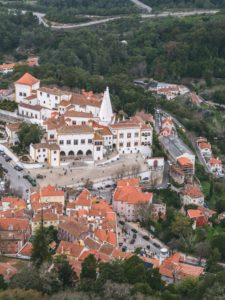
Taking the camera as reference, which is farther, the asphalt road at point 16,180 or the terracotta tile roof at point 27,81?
the terracotta tile roof at point 27,81

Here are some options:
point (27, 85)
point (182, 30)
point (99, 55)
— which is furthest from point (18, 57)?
point (27, 85)

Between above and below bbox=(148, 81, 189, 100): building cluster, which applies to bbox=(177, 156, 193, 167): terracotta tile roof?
above

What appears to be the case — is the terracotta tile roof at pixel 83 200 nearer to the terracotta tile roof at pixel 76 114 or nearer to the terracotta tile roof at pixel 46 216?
the terracotta tile roof at pixel 46 216

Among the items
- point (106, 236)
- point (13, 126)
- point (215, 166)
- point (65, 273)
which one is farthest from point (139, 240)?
point (215, 166)

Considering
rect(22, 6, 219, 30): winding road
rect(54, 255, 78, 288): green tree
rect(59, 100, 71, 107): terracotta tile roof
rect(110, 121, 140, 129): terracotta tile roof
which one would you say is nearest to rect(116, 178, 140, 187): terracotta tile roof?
rect(110, 121, 140, 129): terracotta tile roof

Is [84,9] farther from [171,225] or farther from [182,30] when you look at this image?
[171,225]

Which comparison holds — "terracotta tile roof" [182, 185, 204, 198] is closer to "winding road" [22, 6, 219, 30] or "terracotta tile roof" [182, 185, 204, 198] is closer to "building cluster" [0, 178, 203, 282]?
"building cluster" [0, 178, 203, 282]

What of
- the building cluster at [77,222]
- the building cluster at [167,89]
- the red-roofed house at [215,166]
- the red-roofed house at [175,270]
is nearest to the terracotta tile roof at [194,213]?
the building cluster at [77,222]
